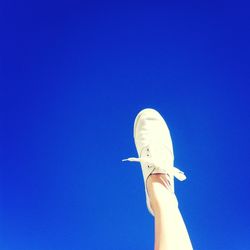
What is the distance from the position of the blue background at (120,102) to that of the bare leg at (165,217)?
0.40ft

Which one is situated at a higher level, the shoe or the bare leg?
the shoe

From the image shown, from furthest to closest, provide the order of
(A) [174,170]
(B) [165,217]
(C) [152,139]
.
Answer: (C) [152,139]
(A) [174,170]
(B) [165,217]

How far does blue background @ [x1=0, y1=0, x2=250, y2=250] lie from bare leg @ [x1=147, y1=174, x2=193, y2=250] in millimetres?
123

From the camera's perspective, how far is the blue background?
3.65ft

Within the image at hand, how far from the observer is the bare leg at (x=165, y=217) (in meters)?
0.75

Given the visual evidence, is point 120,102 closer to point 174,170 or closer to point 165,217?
point 174,170

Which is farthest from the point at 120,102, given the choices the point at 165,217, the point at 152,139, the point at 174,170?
the point at 165,217

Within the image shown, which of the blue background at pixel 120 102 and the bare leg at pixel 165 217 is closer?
the bare leg at pixel 165 217

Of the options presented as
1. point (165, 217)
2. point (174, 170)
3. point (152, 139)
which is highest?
point (152, 139)

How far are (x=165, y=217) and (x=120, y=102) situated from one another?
17.1 inches

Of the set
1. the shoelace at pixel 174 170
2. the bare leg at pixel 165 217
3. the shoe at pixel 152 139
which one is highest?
the shoe at pixel 152 139

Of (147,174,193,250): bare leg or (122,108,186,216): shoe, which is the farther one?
(122,108,186,216): shoe

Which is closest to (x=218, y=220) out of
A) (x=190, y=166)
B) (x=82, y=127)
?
(x=190, y=166)

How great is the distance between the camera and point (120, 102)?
3.71ft
